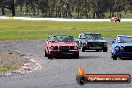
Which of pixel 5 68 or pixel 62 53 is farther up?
pixel 5 68

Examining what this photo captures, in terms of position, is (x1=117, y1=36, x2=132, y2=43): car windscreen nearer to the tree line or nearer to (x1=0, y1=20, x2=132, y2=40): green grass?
(x1=0, y1=20, x2=132, y2=40): green grass

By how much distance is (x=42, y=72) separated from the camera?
17.4m

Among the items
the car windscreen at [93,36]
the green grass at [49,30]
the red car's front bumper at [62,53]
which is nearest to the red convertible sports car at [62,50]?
the red car's front bumper at [62,53]

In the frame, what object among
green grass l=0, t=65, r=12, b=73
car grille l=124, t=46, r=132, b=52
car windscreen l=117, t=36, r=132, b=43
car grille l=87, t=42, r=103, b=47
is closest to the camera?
green grass l=0, t=65, r=12, b=73

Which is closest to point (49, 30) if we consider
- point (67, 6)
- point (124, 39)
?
point (124, 39)

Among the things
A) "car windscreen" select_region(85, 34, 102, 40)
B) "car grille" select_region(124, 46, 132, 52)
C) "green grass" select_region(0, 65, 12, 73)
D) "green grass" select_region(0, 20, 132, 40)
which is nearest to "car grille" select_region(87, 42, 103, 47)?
"car windscreen" select_region(85, 34, 102, 40)

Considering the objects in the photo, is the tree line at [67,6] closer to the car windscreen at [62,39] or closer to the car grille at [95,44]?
the car grille at [95,44]

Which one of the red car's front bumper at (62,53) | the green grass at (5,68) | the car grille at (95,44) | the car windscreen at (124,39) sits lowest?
the car grille at (95,44)

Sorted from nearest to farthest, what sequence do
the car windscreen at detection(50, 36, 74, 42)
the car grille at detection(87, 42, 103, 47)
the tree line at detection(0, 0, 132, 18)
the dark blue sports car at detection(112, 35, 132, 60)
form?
the dark blue sports car at detection(112, 35, 132, 60) → the car windscreen at detection(50, 36, 74, 42) → the car grille at detection(87, 42, 103, 47) → the tree line at detection(0, 0, 132, 18)

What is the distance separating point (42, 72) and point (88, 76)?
9.54m

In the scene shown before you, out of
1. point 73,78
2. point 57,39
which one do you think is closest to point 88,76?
point 73,78

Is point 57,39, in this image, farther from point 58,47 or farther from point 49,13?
point 49,13

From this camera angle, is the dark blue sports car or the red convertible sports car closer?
the dark blue sports car

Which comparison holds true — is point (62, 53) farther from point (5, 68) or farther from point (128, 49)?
point (5, 68)
